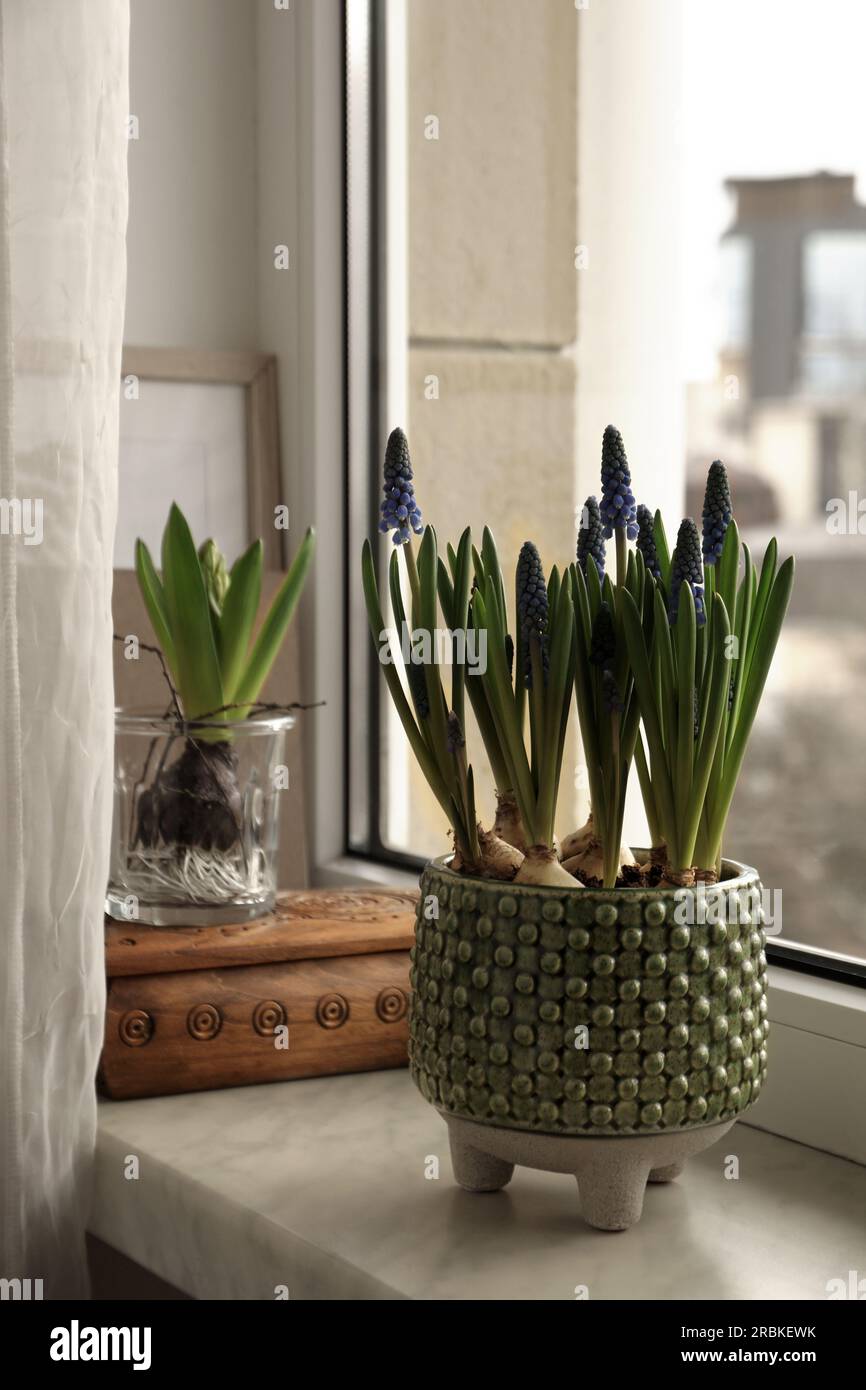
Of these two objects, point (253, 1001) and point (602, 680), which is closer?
point (602, 680)

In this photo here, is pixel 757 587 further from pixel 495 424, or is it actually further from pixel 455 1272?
pixel 495 424

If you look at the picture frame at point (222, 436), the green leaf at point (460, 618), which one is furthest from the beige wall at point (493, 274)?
the green leaf at point (460, 618)

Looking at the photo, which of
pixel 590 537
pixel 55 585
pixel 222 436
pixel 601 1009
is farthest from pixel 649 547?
pixel 222 436

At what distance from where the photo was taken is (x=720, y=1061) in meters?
0.61

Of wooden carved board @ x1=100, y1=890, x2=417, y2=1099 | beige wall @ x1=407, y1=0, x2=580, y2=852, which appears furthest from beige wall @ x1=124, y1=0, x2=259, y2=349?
wooden carved board @ x1=100, y1=890, x2=417, y2=1099

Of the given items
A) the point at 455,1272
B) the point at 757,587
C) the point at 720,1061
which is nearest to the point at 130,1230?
the point at 455,1272

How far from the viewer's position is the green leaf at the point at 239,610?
91 centimetres

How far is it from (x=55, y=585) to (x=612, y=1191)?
15.8 inches

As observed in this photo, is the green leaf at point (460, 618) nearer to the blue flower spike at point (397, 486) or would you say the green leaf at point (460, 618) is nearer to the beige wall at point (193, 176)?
the blue flower spike at point (397, 486)

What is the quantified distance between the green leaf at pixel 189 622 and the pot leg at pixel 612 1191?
1.35 feet

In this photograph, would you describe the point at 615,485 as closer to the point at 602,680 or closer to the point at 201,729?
the point at 602,680

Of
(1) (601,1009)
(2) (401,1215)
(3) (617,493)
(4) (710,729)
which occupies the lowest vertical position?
(2) (401,1215)

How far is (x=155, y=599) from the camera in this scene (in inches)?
35.7
